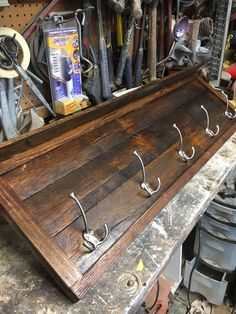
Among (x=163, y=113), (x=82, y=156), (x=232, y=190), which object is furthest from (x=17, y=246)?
(x=232, y=190)

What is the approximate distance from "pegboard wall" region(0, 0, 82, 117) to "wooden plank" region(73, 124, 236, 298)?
514 millimetres

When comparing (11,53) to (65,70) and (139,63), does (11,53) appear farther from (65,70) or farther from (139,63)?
(139,63)

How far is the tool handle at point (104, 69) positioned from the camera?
1.03 m

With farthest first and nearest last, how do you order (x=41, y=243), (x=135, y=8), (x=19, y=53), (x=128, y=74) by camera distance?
(x=128, y=74) < (x=135, y=8) < (x=19, y=53) < (x=41, y=243)

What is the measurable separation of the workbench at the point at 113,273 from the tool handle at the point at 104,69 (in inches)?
20.5

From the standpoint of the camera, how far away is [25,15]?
2.81ft

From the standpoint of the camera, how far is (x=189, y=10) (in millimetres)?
1553

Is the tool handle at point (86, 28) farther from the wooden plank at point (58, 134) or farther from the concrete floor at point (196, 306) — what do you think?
the concrete floor at point (196, 306)

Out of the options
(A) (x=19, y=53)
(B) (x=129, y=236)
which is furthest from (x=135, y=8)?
(B) (x=129, y=236)

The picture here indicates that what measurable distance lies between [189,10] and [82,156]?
127cm

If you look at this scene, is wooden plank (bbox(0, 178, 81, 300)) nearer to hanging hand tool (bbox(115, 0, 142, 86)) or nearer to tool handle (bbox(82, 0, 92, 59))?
tool handle (bbox(82, 0, 92, 59))

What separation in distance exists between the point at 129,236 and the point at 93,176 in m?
0.16

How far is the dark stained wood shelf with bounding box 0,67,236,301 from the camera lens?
53cm

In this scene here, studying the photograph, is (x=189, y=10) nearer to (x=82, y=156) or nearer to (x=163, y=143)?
(x=163, y=143)
